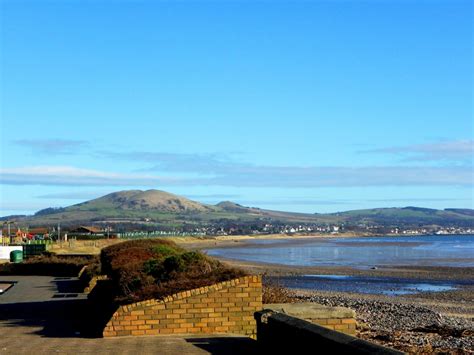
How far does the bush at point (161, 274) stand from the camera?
506 inches

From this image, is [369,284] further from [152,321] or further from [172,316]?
[152,321]

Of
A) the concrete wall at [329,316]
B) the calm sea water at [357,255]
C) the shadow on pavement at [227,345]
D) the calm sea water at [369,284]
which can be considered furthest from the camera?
the calm sea water at [357,255]

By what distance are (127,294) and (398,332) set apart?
25.7 feet

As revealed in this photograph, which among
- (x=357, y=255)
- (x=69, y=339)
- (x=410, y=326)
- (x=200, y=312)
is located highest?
(x=200, y=312)

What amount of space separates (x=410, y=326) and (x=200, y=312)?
33.2 feet

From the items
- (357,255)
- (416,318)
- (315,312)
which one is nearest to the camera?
(315,312)

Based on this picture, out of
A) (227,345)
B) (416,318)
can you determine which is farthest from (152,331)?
(416,318)

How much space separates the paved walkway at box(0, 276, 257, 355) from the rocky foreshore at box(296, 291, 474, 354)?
3525mm

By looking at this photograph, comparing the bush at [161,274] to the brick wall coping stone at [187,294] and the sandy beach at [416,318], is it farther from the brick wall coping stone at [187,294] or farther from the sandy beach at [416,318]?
the sandy beach at [416,318]

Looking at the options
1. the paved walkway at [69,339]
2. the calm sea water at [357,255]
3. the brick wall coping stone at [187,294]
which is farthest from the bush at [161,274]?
the calm sea water at [357,255]

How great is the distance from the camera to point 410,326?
2073 centimetres

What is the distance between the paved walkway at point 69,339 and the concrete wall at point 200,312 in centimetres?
39

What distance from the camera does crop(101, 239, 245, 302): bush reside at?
42.1 feet

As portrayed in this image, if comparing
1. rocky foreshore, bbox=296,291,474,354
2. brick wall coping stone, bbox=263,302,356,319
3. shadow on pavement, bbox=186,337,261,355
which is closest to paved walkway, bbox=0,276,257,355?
shadow on pavement, bbox=186,337,261,355
